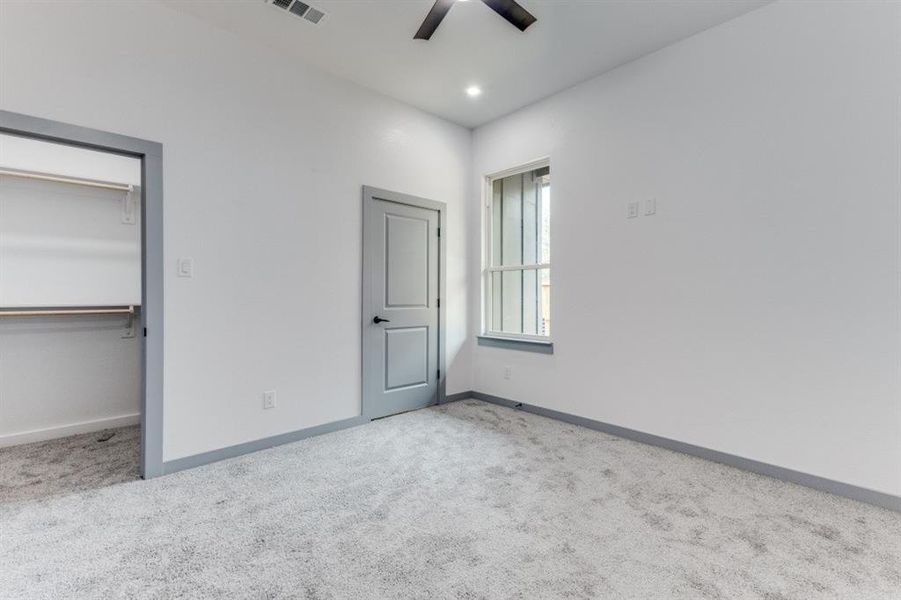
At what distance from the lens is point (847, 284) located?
234 cm

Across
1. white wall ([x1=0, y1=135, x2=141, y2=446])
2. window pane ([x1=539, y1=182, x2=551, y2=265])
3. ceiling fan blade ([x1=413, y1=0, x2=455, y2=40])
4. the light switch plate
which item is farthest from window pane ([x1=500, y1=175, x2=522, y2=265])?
white wall ([x1=0, y1=135, x2=141, y2=446])

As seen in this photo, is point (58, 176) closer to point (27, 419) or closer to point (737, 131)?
point (27, 419)

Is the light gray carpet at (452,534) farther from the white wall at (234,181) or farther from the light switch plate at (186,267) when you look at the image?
the light switch plate at (186,267)

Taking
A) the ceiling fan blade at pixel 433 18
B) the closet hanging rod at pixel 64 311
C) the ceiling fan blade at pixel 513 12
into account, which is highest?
the ceiling fan blade at pixel 513 12

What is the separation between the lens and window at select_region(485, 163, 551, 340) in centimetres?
401

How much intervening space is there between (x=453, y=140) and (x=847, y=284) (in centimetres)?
338

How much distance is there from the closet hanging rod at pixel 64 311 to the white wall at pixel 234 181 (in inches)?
50.4

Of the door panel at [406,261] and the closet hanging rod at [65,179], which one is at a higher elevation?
the closet hanging rod at [65,179]

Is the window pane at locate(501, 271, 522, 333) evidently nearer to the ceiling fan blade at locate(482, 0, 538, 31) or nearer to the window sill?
the window sill

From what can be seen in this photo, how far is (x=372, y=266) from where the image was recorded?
3652 millimetres

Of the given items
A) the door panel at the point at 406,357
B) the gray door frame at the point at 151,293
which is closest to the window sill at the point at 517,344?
the door panel at the point at 406,357

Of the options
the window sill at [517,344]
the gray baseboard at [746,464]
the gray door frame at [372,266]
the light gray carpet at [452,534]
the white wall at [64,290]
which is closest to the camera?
the light gray carpet at [452,534]

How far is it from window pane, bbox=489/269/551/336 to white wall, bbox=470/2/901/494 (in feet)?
0.89

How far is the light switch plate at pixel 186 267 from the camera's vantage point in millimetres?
2673
